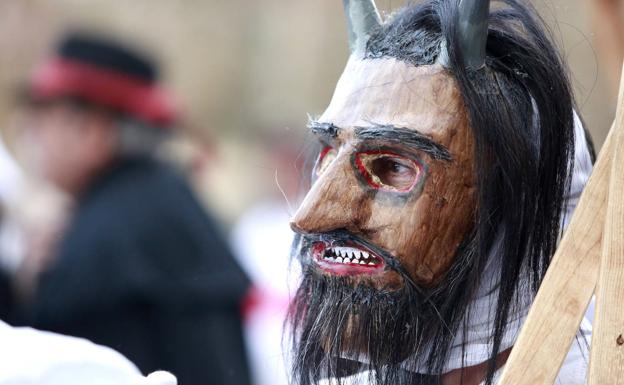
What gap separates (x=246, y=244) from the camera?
7082 millimetres

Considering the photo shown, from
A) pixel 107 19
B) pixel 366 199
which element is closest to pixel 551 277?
pixel 366 199

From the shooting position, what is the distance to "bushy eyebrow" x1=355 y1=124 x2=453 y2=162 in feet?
6.18

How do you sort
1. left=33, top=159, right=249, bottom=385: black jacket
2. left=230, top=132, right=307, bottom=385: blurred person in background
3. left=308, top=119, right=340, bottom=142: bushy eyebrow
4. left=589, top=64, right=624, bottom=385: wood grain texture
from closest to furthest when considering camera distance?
1. left=589, top=64, right=624, bottom=385: wood grain texture
2. left=308, top=119, right=340, bottom=142: bushy eyebrow
3. left=33, top=159, right=249, bottom=385: black jacket
4. left=230, top=132, right=307, bottom=385: blurred person in background

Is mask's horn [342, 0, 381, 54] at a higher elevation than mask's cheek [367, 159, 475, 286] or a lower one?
higher

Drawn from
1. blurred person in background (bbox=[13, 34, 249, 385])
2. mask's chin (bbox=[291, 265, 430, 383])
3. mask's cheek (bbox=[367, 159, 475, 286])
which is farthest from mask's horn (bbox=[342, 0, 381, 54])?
blurred person in background (bbox=[13, 34, 249, 385])

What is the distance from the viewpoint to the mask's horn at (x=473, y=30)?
1888 mm

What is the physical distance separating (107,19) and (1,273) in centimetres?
883

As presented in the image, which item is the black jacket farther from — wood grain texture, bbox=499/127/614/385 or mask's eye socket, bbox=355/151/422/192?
wood grain texture, bbox=499/127/614/385

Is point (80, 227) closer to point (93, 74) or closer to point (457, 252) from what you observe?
point (93, 74)

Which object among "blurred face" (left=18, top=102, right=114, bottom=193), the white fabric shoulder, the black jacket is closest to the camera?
the white fabric shoulder

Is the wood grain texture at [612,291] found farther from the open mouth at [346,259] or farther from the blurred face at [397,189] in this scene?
the open mouth at [346,259]

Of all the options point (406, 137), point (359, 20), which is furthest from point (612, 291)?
point (359, 20)

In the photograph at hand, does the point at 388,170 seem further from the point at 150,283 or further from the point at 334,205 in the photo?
the point at 150,283

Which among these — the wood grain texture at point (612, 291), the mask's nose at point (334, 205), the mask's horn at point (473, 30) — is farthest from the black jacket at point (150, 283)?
the wood grain texture at point (612, 291)
